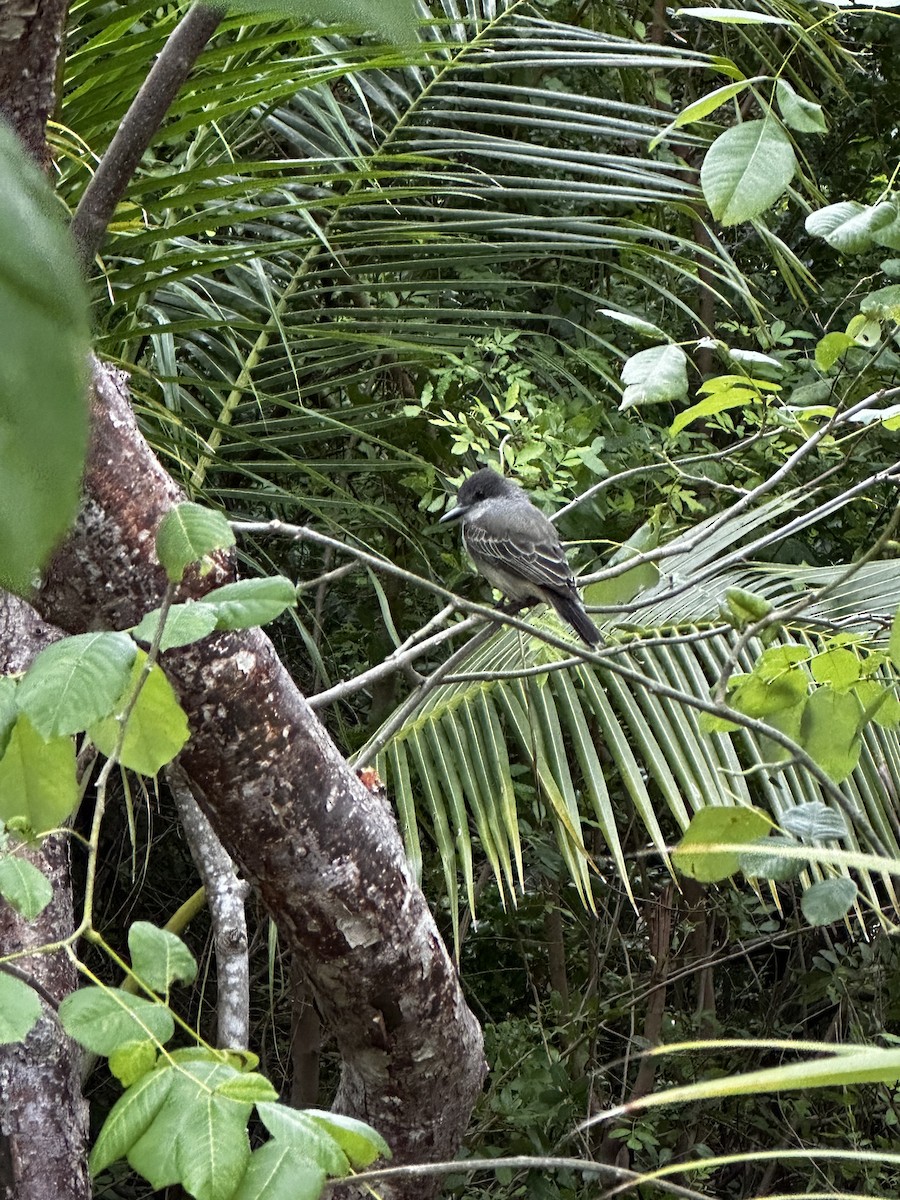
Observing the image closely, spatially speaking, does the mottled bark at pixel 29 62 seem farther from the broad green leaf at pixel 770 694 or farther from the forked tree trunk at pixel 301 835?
the broad green leaf at pixel 770 694

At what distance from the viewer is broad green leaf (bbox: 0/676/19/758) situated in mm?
760

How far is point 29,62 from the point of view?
0.49 meters

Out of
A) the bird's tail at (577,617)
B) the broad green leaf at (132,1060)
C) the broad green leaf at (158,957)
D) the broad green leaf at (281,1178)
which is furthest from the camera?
the bird's tail at (577,617)

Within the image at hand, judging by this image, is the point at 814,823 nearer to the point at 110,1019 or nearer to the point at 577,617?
the point at 110,1019

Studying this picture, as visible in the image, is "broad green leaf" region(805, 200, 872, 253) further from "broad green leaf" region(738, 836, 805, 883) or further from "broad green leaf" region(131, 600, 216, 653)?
"broad green leaf" region(131, 600, 216, 653)

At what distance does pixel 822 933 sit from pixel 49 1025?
10.4ft

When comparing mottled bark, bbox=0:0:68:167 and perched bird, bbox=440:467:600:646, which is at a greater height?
mottled bark, bbox=0:0:68:167

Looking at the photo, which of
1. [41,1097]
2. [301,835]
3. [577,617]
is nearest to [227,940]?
[41,1097]

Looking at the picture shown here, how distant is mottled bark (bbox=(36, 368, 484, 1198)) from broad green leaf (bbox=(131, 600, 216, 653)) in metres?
0.35

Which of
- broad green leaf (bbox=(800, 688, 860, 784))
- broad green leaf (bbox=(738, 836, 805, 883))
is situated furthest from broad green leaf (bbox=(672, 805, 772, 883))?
broad green leaf (bbox=(800, 688, 860, 784))

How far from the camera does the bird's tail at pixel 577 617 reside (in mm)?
2332

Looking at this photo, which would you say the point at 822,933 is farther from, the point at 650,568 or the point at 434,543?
the point at 650,568

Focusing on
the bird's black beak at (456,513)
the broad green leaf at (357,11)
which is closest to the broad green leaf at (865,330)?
the broad green leaf at (357,11)

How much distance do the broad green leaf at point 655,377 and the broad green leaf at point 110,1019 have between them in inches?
24.0
